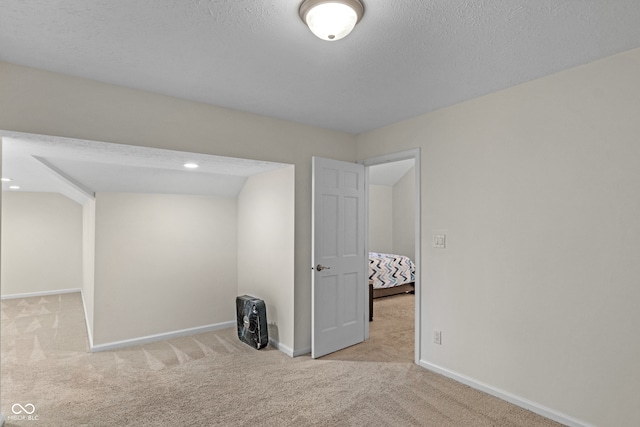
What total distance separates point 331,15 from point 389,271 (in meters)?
5.11

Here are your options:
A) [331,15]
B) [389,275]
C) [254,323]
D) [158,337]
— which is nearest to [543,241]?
[331,15]

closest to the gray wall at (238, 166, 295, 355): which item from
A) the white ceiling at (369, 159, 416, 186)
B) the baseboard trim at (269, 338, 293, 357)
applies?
the baseboard trim at (269, 338, 293, 357)

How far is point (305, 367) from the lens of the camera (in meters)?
3.19

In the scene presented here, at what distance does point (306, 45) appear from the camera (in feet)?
6.35

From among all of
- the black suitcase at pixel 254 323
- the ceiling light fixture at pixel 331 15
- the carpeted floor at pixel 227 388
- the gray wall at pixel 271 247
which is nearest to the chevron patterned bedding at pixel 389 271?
the carpeted floor at pixel 227 388

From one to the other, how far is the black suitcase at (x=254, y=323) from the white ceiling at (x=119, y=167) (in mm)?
1488

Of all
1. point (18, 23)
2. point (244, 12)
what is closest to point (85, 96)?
point (18, 23)

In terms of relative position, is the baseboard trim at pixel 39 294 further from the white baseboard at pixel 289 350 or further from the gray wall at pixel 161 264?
the white baseboard at pixel 289 350

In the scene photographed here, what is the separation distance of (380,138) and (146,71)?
2.28 meters

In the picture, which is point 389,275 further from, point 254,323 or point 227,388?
point 227,388

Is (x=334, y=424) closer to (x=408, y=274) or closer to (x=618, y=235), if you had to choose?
(x=618, y=235)

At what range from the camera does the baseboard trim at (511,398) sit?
2250mm

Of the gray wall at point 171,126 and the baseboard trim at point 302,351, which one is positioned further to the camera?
the baseboard trim at point 302,351

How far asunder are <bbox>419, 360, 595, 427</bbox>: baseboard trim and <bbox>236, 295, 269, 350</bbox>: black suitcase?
5.36 ft
